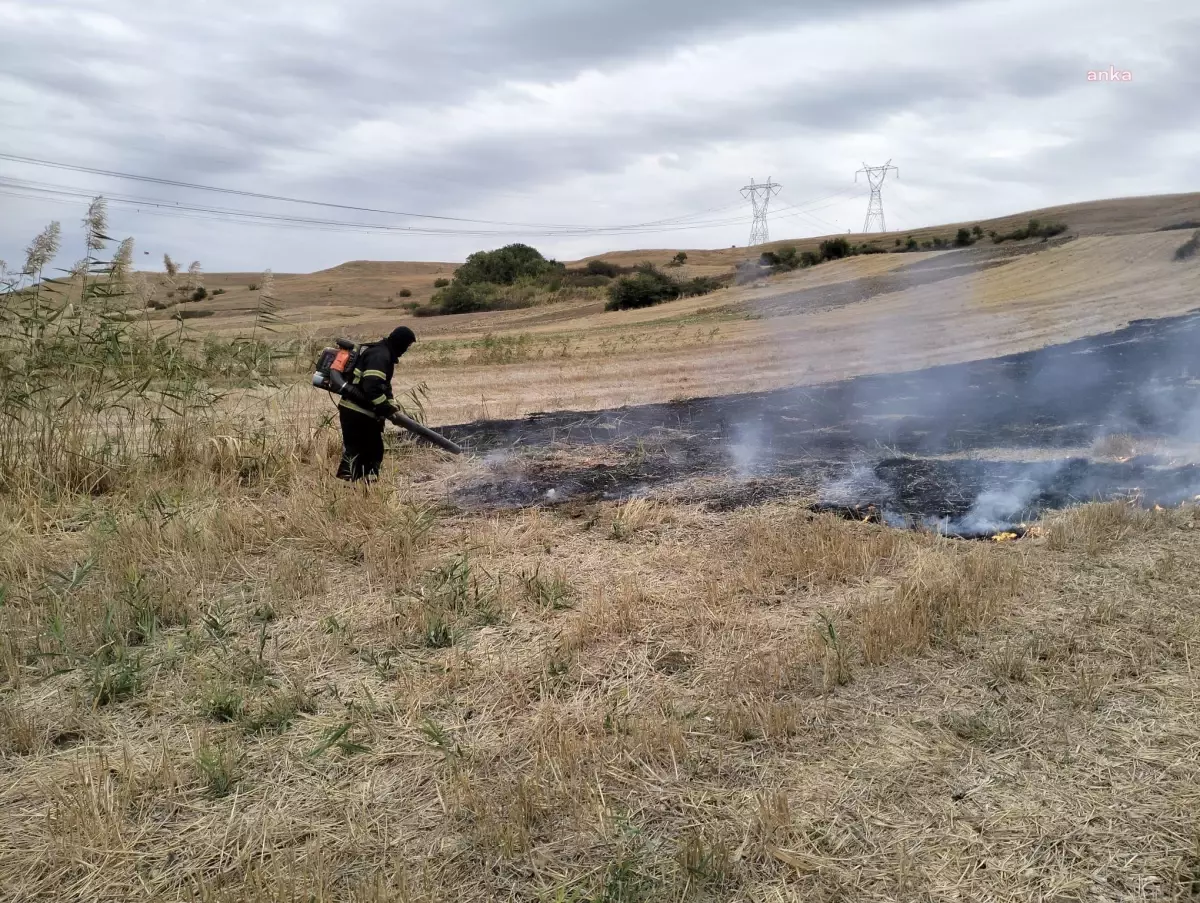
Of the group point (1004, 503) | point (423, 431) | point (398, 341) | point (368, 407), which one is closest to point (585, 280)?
point (423, 431)

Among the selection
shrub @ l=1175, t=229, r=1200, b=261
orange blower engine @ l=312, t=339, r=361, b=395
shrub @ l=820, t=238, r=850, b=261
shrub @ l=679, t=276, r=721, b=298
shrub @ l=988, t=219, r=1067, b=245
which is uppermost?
shrub @ l=820, t=238, r=850, b=261

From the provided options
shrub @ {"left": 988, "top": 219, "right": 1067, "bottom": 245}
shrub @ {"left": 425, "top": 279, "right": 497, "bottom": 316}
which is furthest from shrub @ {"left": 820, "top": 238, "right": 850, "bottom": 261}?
shrub @ {"left": 425, "top": 279, "right": 497, "bottom": 316}

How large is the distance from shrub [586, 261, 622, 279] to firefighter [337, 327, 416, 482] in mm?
46085

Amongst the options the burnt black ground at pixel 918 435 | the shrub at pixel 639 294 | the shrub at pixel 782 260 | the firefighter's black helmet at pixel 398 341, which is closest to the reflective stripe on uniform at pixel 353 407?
the firefighter's black helmet at pixel 398 341

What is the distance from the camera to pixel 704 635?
436 centimetres

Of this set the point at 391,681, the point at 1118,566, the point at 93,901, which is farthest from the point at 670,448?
the point at 93,901

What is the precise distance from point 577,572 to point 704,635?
130 cm

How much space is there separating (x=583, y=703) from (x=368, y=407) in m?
4.08

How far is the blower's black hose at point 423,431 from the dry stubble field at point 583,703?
891 millimetres

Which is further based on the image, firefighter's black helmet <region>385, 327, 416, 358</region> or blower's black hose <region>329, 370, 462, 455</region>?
firefighter's black helmet <region>385, 327, 416, 358</region>

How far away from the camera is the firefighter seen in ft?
22.7

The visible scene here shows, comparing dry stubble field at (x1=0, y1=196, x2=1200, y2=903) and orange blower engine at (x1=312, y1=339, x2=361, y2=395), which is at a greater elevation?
orange blower engine at (x1=312, y1=339, x2=361, y2=395)

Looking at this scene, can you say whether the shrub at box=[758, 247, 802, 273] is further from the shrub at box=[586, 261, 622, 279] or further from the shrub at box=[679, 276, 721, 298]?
the shrub at box=[586, 261, 622, 279]

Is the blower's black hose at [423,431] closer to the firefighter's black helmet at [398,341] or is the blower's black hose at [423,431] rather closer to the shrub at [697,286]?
the firefighter's black helmet at [398,341]
